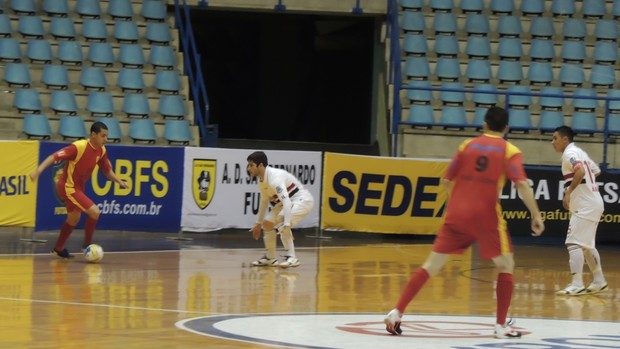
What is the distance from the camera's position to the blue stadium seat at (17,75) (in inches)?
1006

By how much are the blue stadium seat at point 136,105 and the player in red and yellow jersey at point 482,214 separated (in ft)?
50.5

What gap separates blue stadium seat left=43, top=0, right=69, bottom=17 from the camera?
27.4 metres

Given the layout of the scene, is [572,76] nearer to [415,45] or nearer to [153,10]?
[415,45]

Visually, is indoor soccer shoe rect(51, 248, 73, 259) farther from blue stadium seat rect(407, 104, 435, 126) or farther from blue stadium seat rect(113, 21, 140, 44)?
blue stadium seat rect(407, 104, 435, 126)

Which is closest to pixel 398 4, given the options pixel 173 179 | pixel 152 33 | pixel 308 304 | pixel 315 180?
pixel 152 33

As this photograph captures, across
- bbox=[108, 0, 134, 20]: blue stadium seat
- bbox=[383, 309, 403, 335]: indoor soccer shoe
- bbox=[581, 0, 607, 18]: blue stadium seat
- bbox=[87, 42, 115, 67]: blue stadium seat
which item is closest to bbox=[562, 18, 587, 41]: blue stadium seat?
bbox=[581, 0, 607, 18]: blue stadium seat

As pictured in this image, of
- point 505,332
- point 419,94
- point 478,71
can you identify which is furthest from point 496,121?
point 478,71

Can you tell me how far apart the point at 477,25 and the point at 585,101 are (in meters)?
3.02

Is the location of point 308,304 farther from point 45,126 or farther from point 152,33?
point 152,33

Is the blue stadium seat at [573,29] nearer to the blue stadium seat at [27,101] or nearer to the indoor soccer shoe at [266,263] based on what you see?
the blue stadium seat at [27,101]

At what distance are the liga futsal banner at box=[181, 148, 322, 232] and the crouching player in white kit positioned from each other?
13.3 ft

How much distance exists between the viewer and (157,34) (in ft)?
90.4

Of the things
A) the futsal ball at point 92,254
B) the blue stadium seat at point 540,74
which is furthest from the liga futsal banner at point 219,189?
the blue stadium seat at point 540,74

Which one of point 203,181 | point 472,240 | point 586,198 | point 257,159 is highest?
point 257,159
